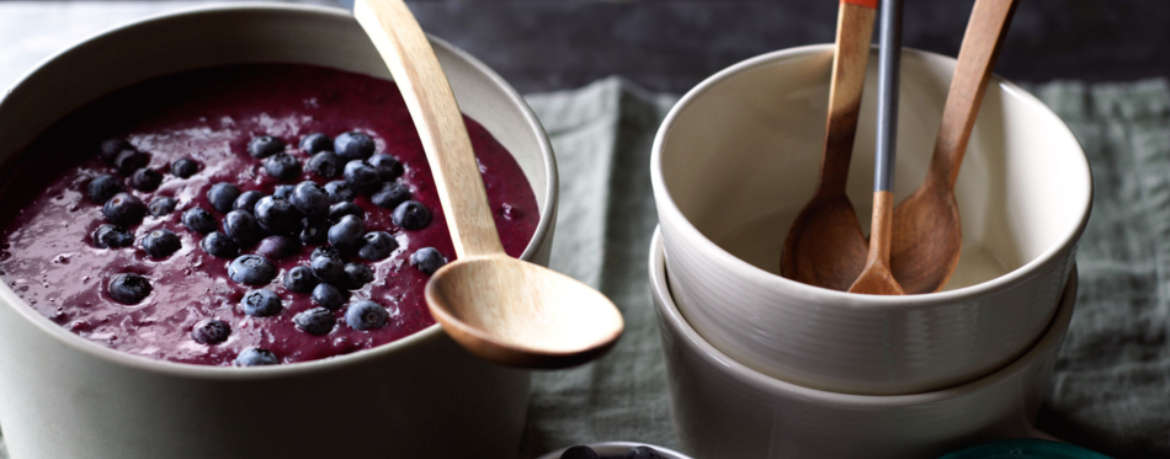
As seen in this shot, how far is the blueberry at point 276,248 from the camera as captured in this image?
78 cm

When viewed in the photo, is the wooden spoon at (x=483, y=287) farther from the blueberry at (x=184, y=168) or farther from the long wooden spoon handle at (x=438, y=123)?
the blueberry at (x=184, y=168)

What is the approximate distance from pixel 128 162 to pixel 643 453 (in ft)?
1.64

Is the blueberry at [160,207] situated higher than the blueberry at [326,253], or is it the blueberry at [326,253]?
the blueberry at [160,207]

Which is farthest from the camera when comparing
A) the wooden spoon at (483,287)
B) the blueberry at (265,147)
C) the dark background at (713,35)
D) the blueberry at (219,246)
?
the dark background at (713,35)

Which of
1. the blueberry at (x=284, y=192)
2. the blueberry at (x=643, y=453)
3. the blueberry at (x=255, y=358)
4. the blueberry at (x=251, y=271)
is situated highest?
the blueberry at (x=284, y=192)

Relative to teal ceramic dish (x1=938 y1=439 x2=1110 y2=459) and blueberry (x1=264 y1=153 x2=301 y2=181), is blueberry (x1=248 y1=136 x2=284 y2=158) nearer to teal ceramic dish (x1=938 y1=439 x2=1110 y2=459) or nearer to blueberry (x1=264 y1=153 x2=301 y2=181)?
blueberry (x1=264 y1=153 x2=301 y2=181)

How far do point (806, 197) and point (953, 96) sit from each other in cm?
20

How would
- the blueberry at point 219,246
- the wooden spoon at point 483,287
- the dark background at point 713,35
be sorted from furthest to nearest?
the dark background at point 713,35 < the blueberry at point 219,246 < the wooden spoon at point 483,287

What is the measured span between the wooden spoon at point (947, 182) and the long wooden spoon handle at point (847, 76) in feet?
0.24

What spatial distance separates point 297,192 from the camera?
815 millimetres

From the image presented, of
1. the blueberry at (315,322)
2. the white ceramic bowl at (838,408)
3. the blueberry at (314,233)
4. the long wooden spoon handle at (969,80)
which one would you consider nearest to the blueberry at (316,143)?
the blueberry at (314,233)

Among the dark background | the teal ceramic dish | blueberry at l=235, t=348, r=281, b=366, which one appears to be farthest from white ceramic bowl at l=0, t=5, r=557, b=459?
the dark background

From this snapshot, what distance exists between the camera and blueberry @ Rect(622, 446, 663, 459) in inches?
29.5

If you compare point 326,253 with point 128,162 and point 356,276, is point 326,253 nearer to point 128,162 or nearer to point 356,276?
point 356,276
